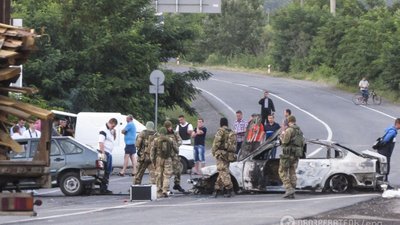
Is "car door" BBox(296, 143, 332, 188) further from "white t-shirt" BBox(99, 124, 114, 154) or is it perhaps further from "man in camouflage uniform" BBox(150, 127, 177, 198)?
"white t-shirt" BBox(99, 124, 114, 154)

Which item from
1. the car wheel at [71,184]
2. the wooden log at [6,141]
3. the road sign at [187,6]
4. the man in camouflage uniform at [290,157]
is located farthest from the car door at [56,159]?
the road sign at [187,6]

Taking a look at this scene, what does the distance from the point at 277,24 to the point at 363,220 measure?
68.3 metres

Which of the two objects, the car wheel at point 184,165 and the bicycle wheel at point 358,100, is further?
the bicycle wheel at point 358,100

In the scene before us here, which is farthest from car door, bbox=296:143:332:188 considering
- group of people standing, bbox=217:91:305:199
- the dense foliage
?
the dense foliage

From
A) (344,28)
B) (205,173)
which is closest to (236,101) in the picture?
(344,28)

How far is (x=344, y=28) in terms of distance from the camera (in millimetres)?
69562

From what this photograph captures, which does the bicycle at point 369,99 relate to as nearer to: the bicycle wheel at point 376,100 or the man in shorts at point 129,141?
the bicycle wheel at point 376,100

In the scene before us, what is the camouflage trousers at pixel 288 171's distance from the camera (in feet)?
66.5

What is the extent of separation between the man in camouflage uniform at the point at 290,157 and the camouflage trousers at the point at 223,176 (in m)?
1.17

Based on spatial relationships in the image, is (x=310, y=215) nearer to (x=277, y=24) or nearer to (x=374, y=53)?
(x=374, y=53)

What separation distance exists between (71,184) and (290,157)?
4.95 meters

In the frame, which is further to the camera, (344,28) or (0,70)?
(344,28)

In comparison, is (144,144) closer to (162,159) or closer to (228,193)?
(162,159)

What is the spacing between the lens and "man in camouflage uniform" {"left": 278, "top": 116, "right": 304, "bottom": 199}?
66.5 feet
